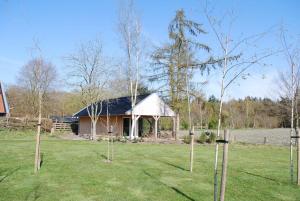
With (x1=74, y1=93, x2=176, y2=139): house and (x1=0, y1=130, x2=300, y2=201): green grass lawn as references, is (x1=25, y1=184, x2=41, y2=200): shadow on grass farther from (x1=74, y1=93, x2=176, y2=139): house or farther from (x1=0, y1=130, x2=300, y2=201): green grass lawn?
(x1=74, y1=93, x2=176, y2=139): house

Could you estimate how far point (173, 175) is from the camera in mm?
9375

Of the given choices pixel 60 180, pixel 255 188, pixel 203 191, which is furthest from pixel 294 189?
pixel 60 180

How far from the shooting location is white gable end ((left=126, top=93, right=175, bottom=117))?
100 feet

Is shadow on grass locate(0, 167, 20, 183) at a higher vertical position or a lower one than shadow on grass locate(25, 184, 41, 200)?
lower

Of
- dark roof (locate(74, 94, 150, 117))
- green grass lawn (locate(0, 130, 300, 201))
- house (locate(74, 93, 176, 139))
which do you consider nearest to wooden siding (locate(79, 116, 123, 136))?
house (locate(74, 93, 176, 139))

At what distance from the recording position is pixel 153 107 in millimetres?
31438

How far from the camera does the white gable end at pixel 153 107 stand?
30.5 m

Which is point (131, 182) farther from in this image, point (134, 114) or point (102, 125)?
point (102, 125)

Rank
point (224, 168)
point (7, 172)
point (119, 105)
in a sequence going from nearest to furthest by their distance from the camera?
point (224, 168)
point (7, 172)
point (119, 105)

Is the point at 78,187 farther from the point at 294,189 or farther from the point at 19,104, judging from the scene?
the point at 19,104

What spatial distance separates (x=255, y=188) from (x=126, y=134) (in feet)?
83.0

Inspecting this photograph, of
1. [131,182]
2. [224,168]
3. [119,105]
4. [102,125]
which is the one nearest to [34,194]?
[131,182]

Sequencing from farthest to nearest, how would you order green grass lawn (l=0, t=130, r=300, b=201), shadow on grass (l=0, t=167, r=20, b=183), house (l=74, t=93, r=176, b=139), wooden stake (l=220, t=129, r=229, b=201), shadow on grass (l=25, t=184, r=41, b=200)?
house (l=74, t=93, r=176, b=139)
shadow on grass (l=0, t=167, r=20, b=183)
green grass lawn (l=0, t=130, r=300, b=201)
shadow on grass (l=25, t=184, r=41, b=200)
wooden stake (l=220, t=129, r=229, b=201)

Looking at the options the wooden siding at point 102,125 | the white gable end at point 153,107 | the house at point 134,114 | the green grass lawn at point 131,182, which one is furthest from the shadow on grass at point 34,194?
the wooden siding at point 102,125
